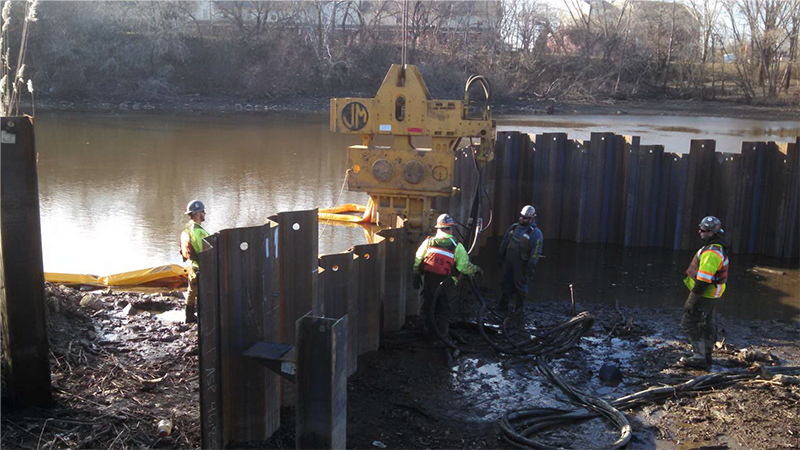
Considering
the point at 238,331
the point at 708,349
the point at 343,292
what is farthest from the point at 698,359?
the point at 238,331

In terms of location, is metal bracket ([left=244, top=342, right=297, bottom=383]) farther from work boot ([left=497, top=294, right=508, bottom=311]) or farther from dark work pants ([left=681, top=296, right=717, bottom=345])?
work boot ([left=497, top=294, right=508, bottom=311])

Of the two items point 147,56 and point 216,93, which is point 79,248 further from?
point 147,56

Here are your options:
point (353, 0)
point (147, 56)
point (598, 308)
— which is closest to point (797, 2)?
point (353, 0)

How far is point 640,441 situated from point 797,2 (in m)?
53.5

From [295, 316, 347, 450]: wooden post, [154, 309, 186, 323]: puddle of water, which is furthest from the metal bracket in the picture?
[154, 309, 186, 323]: puddle of water

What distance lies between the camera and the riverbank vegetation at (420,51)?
45.0m

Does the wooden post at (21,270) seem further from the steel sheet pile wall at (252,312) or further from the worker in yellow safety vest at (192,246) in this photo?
the worker in yellow safety vest at (192,246)

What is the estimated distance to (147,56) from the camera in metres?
46.3

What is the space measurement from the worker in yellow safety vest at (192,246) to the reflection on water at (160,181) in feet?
10.5

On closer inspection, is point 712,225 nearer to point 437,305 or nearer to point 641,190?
point 437,305

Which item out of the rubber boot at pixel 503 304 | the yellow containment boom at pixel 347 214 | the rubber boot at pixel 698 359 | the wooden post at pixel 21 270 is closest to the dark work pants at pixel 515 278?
the rubber boot at pixel 503 304

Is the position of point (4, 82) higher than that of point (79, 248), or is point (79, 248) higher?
point (4, 82)

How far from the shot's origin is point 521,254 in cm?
1028

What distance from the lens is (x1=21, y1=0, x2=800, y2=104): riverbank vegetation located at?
4503cm
